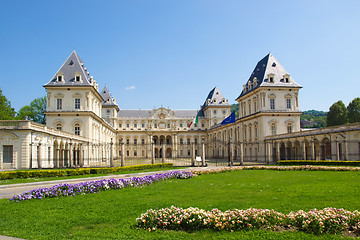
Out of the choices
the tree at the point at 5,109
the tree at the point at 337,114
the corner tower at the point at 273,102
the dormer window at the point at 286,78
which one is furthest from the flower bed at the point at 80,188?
the tree at the point at 337,114

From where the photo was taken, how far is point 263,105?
1950 inches

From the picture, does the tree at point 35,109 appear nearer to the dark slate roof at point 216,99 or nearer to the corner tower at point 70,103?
the corner tower at point 70,103

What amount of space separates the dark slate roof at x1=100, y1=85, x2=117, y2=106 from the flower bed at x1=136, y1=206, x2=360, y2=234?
8151cm

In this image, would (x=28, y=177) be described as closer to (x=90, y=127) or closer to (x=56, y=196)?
(x=56, y=196)

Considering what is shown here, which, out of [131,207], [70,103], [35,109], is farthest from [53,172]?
[35,109]

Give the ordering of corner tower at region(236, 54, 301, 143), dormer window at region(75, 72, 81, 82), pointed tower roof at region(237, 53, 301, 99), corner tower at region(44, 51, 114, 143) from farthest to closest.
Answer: pointed tower roof at region(237, 53, 301, 99)
dormer window at region(75, 72, 81, 82)
corner tower at region(236, 54, 301, 143)
corner tower at region(44, 51, 114, 143)

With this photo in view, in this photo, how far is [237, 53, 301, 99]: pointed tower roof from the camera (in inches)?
1981

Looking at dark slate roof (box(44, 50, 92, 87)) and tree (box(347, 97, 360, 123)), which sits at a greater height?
dark slate roof (box(44, 50, 92, 87))

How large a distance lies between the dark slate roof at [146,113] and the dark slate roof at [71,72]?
4352 centimetres

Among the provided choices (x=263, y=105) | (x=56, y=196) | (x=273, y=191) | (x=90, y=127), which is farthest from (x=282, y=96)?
(x=56, y=196)

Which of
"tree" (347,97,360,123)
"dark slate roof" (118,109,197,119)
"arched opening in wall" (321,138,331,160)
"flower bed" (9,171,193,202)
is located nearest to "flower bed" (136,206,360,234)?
"flower bed" (9,171,193,202)

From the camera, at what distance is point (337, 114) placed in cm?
7012

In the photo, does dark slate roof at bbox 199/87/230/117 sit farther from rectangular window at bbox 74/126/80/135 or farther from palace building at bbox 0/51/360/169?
rectangular window at bbox 74/126/80/135

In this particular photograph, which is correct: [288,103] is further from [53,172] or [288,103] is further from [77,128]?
[53,172]
